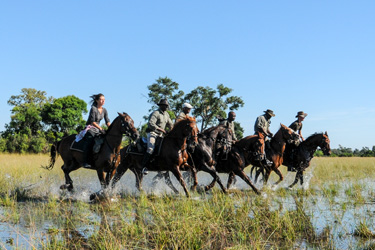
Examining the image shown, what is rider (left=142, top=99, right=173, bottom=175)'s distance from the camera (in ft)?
34.4

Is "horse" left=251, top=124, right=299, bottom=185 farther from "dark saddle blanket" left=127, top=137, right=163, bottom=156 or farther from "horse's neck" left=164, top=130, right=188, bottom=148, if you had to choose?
"dark saddle blanket" left=127, top=137, right=163, bottom=156

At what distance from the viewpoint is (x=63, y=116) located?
50.5 metres

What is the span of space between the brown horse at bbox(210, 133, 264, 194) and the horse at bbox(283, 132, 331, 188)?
92.3 inches

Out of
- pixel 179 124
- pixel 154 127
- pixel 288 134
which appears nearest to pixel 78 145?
pixel 154 127

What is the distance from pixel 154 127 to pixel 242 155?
9.78ft

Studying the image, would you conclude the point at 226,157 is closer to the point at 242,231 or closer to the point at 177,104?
the point at 242,231

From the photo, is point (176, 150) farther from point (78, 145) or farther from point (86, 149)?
point (78, 145)

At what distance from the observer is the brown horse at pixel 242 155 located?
11492 millimetres

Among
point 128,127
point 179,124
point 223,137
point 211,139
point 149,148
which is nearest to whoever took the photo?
point 128,127

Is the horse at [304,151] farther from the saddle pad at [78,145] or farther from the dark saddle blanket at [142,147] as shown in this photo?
the saddle pad at [78,145]

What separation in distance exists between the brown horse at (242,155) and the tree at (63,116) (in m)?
40.6

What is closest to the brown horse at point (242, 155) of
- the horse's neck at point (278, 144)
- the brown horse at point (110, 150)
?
the horse's neck at point (278, 144)

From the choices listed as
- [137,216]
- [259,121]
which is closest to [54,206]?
[137,216]

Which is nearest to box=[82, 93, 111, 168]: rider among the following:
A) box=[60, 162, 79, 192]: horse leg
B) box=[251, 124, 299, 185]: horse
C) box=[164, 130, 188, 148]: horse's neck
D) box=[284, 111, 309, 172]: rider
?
box=[60, 162, 79, 192]: horse leg
